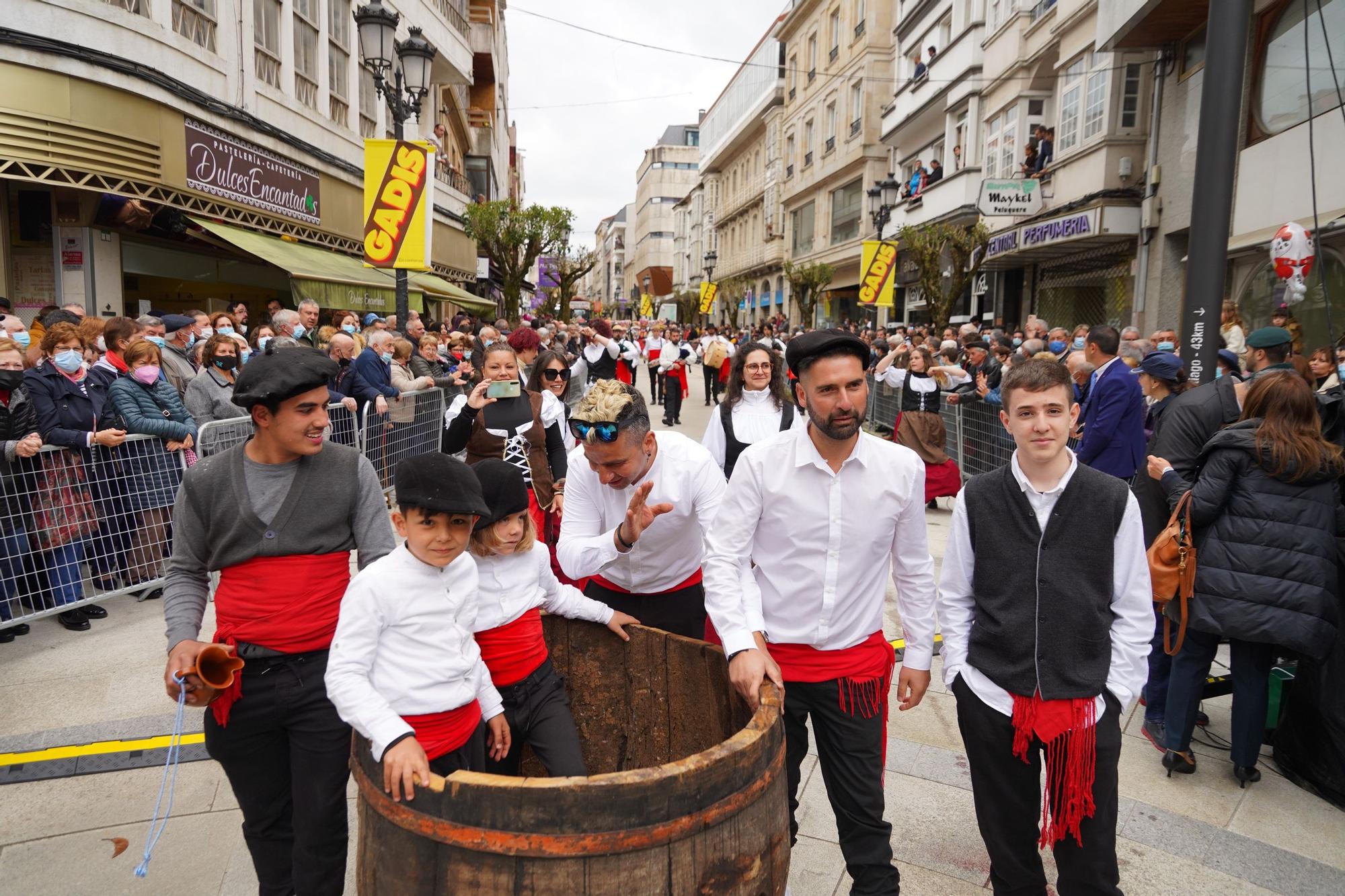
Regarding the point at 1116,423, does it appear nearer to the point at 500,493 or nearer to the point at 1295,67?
the point at 500,493

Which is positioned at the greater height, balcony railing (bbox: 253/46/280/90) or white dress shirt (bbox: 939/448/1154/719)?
balcony railing (bbox: 253/46/280/90)

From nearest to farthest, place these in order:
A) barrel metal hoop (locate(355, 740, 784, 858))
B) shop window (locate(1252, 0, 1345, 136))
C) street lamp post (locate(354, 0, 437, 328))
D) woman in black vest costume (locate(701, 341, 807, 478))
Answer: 1. barrel metal hoop (locate(355, 740, 784, 858))
2. woman in black vest costume (locate(701, 341, 807, 478))
3. street lamp post (locate(354, 0, 437, 328))
4. shop window (locate(1252, 0, 1345, 136))

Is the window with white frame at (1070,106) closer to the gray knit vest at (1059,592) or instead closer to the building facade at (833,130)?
the building facade at (833,130)

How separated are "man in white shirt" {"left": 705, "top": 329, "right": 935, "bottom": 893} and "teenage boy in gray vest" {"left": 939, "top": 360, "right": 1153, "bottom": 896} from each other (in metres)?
0.20

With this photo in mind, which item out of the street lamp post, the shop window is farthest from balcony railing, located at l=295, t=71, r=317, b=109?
the shop window

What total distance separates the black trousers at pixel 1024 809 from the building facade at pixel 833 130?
30.3 m

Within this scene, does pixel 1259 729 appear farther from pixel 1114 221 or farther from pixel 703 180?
pixel 703 180

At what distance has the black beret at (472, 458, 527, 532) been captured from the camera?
9.13ft

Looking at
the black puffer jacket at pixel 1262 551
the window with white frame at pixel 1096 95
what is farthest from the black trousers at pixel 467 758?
the window with white frame at pixel 1096 95

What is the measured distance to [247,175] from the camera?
46.0 feet

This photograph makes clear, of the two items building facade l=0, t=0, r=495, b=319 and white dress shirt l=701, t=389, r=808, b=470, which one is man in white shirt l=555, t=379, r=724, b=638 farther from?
building facade l=0, t=0, r=495, b=319

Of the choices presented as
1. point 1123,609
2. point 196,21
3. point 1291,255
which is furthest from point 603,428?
point 196,21

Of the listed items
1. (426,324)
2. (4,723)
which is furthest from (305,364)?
(426,324)

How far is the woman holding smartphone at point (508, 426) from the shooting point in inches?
205
